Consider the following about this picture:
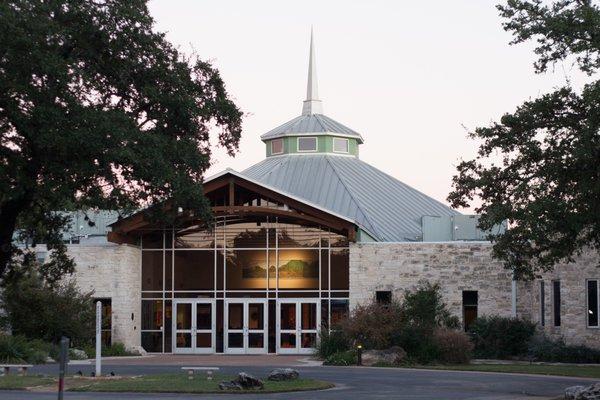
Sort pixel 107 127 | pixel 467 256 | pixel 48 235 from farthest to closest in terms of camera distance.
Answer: pixel 467 256 → pixel 48 235 → pixel 107 127

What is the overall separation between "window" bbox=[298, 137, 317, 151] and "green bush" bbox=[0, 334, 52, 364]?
22450 mm

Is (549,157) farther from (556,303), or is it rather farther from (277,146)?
(277,146)

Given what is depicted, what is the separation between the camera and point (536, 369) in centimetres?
3612

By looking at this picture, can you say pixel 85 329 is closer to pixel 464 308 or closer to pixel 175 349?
pixel 175 349

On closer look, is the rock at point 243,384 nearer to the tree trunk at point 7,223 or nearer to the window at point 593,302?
the tree trunk at point 7,223

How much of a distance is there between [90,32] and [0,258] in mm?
5451

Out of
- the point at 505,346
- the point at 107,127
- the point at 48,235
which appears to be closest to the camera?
the point at 107,127

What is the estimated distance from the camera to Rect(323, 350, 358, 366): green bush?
39.9 m

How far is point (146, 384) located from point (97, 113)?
917cm

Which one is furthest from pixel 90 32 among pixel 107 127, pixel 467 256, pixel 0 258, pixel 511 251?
pixel 467 256

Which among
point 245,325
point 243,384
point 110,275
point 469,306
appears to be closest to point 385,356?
point 469,306

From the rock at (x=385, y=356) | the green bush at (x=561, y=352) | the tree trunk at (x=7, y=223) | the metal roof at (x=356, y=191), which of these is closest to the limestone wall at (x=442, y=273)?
the metal roof at (x=356, y=191)

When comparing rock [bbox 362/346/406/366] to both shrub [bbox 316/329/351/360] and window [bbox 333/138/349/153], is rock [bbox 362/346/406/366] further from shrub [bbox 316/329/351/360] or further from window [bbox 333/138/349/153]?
window [bbox 333/138/349/153]

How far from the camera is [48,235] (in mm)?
26438
